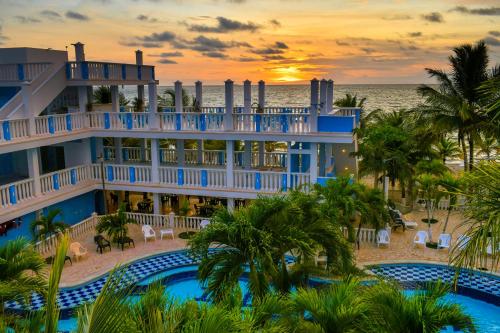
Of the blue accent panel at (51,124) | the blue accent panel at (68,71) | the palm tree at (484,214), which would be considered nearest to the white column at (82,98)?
the blue accent panel at (68,71)

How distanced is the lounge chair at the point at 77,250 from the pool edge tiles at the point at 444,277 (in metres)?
9.46

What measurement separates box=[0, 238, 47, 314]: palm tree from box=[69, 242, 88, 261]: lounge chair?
21.3ft

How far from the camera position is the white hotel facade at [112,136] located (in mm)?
15656

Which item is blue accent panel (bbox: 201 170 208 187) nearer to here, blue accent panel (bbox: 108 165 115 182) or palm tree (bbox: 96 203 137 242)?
palm tree (bbox: 96 203 137 242)

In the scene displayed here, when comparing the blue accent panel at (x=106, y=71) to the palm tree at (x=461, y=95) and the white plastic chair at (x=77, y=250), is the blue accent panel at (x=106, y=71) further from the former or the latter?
the palm tree at (x=461, y=95)

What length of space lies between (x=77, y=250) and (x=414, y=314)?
12.3 metres

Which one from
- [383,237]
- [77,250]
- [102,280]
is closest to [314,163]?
[383,237]

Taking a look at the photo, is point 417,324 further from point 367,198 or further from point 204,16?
point 204,16

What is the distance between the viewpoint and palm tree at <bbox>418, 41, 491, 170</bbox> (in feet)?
65.2

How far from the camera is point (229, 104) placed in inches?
658

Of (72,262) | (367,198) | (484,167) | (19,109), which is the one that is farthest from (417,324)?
(19,109)

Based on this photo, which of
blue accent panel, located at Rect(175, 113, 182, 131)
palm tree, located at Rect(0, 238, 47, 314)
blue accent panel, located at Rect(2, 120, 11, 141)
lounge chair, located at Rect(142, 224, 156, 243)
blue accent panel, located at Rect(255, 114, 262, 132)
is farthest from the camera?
blue accent panel, located at Rect(175, 113, 182, 131)

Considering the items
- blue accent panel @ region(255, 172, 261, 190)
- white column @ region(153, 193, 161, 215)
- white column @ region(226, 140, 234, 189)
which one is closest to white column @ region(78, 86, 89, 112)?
white column @ region(153, 193, 161, 215)

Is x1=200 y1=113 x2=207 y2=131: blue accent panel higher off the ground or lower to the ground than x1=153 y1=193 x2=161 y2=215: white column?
higher
